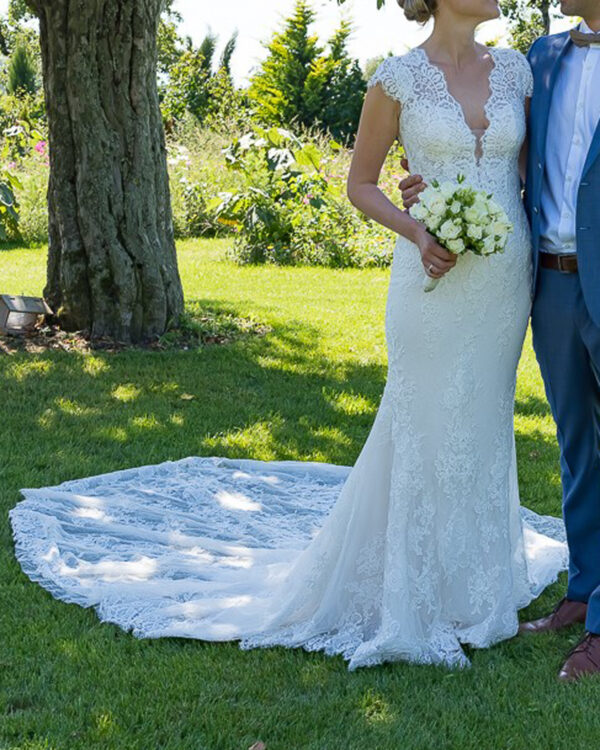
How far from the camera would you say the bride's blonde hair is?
3.44 meters

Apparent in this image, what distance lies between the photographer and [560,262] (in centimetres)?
338

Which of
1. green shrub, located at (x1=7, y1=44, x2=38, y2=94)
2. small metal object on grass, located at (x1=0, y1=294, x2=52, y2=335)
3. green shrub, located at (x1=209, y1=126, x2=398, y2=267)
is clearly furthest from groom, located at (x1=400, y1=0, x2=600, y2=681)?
green shrub, located at (x1=7, y1=44, x2=38, y2=94)

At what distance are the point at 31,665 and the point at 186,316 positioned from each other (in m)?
5.18

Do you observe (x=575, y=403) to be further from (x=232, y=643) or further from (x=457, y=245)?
(x=232, y=643)

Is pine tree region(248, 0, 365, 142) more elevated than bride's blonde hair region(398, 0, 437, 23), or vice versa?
pine tree region(248, 0, 365, 142)

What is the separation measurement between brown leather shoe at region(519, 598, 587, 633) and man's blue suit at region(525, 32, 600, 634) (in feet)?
0.17

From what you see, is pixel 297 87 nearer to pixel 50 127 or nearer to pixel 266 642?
pixel 50 127

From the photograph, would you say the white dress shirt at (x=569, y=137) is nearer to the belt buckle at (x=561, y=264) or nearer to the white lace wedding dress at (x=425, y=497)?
the belt buckle at (x=561, y=264)

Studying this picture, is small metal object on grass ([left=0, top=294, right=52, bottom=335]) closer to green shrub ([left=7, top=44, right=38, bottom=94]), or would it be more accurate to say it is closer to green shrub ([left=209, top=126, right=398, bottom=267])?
green shrub ([left=209, top=126, right=398, bottom=267])

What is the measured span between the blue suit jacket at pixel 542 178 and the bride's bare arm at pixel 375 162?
1.24ft

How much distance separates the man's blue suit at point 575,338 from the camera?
10.6 feet

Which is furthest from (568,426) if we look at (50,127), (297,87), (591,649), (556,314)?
(297,87)

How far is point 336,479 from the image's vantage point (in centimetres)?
554

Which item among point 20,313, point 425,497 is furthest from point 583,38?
point 20,313
